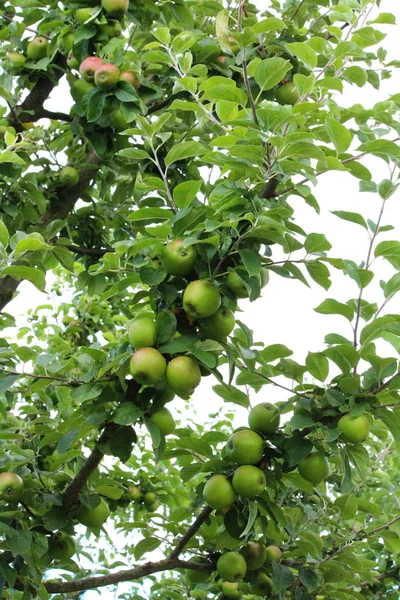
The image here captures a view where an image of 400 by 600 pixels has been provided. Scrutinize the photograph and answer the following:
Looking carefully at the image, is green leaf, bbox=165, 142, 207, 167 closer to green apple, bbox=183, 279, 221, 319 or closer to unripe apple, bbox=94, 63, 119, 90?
green apple, bbox=183, 279, 221, 319

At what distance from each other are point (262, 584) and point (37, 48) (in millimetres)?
2355

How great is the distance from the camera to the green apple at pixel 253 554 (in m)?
2.20

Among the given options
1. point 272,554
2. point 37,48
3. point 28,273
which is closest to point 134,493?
point 272,554

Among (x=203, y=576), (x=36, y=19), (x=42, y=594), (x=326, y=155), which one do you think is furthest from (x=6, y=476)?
(x=36, y=19)

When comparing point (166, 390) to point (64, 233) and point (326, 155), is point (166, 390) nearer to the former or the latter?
point (326, 155)

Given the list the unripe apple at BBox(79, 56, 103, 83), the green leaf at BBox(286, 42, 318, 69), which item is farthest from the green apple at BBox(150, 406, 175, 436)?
the unripe apple at BBox(79, 56, 103, 83)

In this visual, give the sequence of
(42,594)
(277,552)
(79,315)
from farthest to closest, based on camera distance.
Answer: (79,315) → (277,552) → (42,594)

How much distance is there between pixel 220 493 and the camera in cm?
194

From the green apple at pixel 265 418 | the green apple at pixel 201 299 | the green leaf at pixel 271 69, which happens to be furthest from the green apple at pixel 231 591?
the green leaf at pixel 271 69

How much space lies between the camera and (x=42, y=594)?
2.10 metres

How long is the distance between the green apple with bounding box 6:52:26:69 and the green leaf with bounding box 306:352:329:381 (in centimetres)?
191

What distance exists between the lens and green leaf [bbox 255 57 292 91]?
69.9 inches

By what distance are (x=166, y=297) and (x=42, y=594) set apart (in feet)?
3.35

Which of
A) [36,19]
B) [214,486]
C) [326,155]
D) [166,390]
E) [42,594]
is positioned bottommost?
[42,594]
